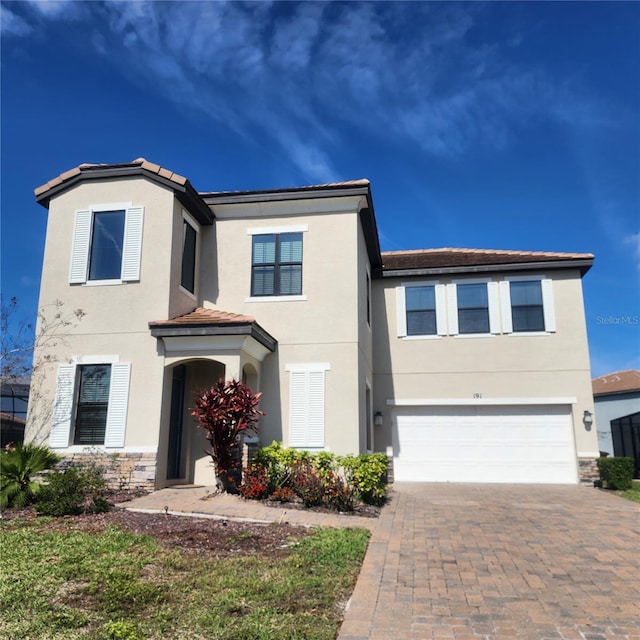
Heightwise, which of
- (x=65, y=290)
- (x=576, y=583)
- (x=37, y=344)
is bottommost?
(x=576, y=583)

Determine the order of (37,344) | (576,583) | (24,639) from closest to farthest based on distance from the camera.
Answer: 1. (24,639)
2. (576,583)
3. (37,344)

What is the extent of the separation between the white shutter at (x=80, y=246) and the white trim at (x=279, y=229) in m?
4.06

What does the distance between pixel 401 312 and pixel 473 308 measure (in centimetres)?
230

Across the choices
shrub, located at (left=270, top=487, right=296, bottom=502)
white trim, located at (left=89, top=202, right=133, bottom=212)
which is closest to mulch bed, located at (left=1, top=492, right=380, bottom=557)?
shrub, located at (left=270, top=487, right=296, bottom=502)

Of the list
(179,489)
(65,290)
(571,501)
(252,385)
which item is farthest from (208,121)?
(571,501)

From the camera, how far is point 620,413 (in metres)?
24.7

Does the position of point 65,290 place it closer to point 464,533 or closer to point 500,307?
point 464,533

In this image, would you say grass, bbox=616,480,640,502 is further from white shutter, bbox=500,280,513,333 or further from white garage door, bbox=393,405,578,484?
white shutter, bbox=500,280,513,333

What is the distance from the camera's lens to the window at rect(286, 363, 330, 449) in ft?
43.1

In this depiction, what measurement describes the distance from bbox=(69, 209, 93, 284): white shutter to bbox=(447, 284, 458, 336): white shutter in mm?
10815

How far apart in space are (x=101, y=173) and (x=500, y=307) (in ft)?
40.1

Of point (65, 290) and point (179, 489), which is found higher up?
point (65, 290)

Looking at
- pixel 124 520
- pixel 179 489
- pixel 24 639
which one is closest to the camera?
pixel 24 639

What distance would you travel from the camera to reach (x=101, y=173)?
13281 millimetres
